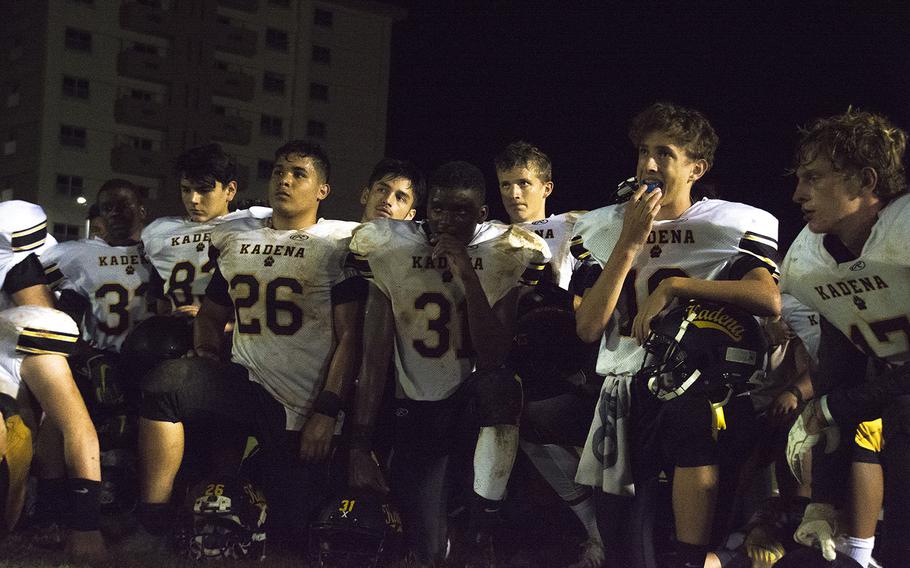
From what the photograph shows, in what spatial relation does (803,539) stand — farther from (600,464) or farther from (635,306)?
(635,306)

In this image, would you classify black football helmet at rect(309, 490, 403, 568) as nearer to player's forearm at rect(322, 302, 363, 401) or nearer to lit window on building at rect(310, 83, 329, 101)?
player's forearm at rect(322, 302, 363, 401)

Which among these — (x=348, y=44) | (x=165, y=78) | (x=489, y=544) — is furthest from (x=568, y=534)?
(x=348, y=44)

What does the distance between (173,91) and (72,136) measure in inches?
123

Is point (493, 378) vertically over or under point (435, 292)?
under

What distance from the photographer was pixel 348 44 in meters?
33.5

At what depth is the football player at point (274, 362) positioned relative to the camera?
166 inches

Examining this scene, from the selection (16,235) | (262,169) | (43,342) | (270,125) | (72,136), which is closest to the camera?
(43,342)

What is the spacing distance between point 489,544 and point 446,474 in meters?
0.34

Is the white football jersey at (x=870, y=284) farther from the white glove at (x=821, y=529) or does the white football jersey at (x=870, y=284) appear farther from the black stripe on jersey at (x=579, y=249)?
the black stripe on jersey at (x=579, y=249)

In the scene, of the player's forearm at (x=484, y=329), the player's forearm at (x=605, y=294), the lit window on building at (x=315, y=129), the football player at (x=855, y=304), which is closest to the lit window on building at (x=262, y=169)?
the lit window on building at (x=315, y=129)

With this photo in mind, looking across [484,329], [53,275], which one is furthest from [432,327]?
[53,275]

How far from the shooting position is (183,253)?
205 inches

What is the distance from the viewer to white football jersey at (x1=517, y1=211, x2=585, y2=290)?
4906mm

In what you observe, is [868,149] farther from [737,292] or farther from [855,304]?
[737,292]
